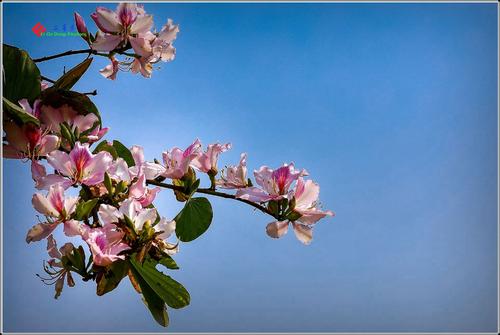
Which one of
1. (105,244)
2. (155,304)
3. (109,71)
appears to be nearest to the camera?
(105,244)

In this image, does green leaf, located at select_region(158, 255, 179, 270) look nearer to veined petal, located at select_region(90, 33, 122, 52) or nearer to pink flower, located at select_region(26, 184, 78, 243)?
pink flower, located at select_region(26, 184, 78, 243)

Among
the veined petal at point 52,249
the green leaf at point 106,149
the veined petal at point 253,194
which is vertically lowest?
the veined petal at point 52,249

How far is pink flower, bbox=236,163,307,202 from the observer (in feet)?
3.14

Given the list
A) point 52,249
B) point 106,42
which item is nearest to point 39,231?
point 52,249

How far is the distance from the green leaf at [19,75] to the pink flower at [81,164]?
114mm

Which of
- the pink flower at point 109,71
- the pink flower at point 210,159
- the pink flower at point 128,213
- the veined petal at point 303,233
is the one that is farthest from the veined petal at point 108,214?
the pink flower at point 109,71

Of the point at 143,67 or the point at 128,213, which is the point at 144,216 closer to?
the point at 128,213

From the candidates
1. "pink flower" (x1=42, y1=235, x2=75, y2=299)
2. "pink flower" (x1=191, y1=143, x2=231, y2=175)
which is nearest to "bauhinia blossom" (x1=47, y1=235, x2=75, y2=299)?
"pink flower" (x1=42, y1=235, x2=75, y2=299)

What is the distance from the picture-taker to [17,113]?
83 centimetres

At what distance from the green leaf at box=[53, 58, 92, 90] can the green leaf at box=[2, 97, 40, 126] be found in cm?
10

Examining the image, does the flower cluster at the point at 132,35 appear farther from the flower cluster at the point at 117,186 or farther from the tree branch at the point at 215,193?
the tree branch at the point at 215,193

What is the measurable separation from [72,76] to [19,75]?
0.09 metres

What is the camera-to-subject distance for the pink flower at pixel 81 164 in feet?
2.82

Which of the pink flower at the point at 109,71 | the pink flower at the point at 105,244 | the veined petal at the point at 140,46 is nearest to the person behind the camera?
the pink flower at the point at 105,244
